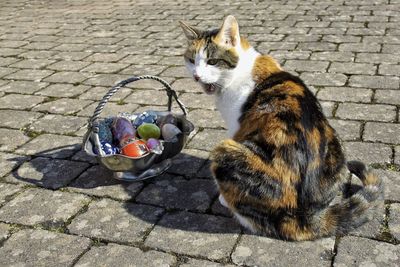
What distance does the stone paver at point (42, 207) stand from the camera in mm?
3551

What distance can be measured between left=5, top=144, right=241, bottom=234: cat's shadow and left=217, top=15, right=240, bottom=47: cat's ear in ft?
3.70

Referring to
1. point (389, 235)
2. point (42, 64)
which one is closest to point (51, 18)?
point (42, 64)

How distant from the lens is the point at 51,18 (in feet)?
33.9

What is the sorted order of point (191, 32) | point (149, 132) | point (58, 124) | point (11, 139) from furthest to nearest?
point (58, 124), point (11, 139), point (149, 132), point (191, 32)

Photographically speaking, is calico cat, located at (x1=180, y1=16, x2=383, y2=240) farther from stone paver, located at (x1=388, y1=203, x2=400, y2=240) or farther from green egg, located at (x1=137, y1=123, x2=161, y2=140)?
green egg, located at (x1=137, y1=123, x2=161, y2=140)

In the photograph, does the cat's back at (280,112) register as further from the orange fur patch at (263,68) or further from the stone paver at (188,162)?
the stone paver at (188,162)

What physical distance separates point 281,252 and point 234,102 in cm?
127

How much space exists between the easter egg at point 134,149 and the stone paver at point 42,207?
1.66ft

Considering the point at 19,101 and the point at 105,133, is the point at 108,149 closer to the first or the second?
the point at 105,133

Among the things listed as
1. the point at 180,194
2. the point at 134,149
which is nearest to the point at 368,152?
the point at 180,194

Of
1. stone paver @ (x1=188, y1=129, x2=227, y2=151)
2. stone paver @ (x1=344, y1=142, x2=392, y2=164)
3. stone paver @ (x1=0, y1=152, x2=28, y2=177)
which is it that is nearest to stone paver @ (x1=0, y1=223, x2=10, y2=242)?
stone paver @ (x1=0, y1=152, x2=28, y2=177)

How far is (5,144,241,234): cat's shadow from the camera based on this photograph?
343 cm

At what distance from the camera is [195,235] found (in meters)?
3.26

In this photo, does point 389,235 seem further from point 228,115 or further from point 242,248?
point 228,115
